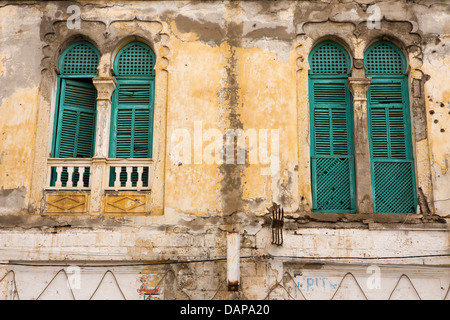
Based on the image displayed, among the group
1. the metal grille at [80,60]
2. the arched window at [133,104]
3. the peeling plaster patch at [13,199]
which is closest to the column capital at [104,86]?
the arched window at [133,104]

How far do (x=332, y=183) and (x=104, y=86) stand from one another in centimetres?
385

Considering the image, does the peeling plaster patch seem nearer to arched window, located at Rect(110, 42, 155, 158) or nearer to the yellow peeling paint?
the yellow peeling paint

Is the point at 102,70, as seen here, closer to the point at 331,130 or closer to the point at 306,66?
the point at 306,66

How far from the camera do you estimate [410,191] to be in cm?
883

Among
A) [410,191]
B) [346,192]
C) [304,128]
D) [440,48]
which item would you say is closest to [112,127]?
[304,128]

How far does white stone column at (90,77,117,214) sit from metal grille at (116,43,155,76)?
1.06 ft

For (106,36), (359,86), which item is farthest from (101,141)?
(359,86)

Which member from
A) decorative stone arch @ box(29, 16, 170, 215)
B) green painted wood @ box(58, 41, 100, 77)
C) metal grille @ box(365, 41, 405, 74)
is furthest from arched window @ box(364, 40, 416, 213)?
green painted wood @ box(58, 41, 100, 77)

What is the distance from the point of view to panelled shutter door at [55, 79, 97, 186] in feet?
30.1

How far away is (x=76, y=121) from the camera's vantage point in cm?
930

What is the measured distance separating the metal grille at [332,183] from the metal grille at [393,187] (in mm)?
431

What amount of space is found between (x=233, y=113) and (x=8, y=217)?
12.2ft

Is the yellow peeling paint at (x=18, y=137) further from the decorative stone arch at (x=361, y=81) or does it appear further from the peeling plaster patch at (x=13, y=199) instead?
the decorative stone arch at (x=361, y=81)

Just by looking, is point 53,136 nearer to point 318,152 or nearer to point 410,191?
point 318,152
